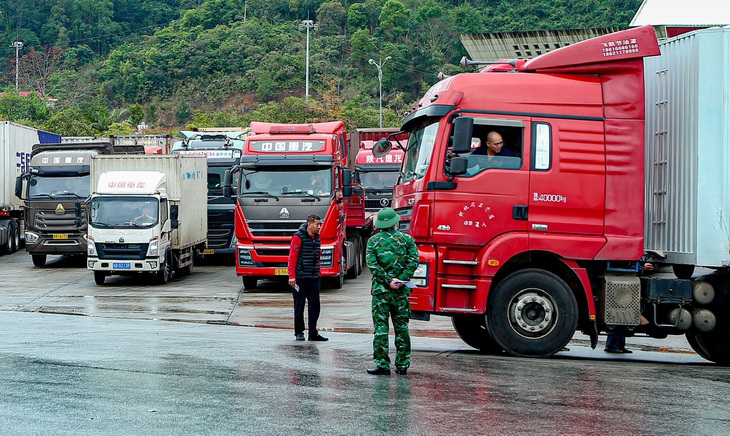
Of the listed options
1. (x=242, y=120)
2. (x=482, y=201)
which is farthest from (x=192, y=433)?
(x=242, y=120)

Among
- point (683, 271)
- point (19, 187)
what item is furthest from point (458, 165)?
point (19, 187)

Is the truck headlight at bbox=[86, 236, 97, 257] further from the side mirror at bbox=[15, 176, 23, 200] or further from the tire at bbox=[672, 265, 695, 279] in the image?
the tire at bbox=[672, 265, 695, 279]

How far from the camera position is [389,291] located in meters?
10.1

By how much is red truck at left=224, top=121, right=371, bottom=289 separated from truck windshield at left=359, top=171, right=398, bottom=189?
7.10m

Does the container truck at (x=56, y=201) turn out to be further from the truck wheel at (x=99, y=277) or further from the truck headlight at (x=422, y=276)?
the truck headlight at (x=422, y=276)

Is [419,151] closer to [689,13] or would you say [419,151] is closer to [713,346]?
[713,346]

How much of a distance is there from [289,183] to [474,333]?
9119 mm

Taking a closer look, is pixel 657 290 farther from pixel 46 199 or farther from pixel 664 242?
pixel 46 199

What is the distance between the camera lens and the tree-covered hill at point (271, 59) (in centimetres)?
8344

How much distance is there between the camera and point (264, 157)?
2162cm

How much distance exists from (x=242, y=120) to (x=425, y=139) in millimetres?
59131

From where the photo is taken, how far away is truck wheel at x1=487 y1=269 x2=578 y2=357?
11.5 meters

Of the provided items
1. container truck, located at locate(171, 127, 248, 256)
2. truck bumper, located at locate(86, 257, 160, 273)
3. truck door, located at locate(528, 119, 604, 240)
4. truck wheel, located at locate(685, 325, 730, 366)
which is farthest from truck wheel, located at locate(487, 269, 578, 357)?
container truck, located at locate(171, 127, 248, 256)

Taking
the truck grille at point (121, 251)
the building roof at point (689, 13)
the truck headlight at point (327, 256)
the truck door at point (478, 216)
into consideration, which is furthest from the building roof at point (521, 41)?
the truck door at point (478, 216)
